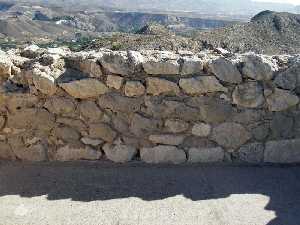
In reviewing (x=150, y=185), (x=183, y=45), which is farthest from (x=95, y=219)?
(x=183, y=45)

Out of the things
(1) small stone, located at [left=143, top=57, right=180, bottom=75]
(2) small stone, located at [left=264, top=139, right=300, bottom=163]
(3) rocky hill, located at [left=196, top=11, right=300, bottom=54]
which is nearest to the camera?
(1) small stone, located at [left=143, top=57, right=180, bottom=75]

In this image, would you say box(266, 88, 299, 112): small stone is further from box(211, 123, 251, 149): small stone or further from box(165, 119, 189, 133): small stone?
box(165, 119, 189, 133): small stone

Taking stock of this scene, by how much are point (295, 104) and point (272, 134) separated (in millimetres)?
423

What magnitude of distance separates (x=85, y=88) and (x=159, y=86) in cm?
→ 81

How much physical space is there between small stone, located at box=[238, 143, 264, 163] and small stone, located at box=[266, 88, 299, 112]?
1.52 feet

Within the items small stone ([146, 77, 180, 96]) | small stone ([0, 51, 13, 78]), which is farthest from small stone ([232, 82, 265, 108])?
small stone ([0, 51, 13, 78])

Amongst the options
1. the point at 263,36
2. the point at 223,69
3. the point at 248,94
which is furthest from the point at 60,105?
the point at 263,36

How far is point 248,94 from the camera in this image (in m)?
5.50

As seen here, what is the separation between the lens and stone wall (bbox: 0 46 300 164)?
5.45m

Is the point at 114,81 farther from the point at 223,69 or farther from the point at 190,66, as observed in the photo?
the point at 223,69

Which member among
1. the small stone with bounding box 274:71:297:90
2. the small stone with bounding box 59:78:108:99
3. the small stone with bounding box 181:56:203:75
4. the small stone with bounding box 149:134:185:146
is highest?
the small stone with bounding box 181:56:203:75

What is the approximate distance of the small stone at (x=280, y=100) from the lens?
554 centimetres

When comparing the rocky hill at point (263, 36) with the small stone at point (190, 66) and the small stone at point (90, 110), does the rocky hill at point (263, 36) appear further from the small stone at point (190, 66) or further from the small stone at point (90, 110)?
the small stone at point (90, 110)

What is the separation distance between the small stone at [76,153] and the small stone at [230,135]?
4.41ft
